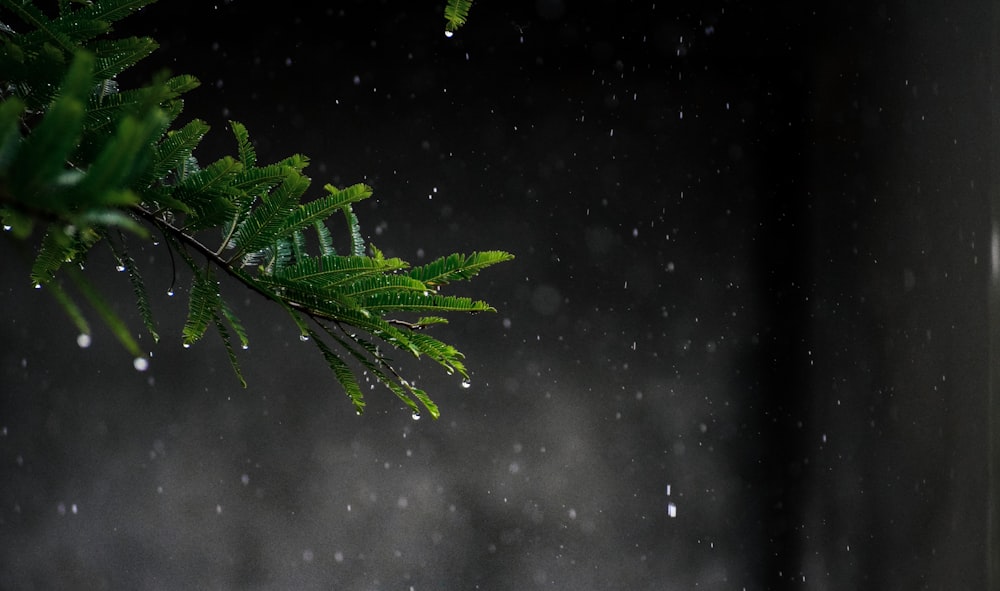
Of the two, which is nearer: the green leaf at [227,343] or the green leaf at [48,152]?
the green leaf at [48,152]

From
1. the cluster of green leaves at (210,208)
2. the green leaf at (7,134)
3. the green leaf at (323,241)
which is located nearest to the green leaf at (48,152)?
the green leaf at (7,134)

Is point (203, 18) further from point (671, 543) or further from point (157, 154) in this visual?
point (157, 154)

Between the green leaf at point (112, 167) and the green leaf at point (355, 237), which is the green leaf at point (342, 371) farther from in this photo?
the green leaf at point (112, 167)

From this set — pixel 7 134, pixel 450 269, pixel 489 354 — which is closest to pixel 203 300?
pixel 450 269

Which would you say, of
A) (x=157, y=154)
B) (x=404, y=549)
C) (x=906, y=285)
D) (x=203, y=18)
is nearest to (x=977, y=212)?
(x=906, y=285)

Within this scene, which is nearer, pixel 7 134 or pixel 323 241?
pixel 7 134

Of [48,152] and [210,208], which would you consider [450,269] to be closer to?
[210,208]

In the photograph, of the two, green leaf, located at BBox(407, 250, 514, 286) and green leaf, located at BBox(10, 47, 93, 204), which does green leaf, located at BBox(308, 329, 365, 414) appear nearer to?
green leaf, located at BBox(407, 250, 514, 286)

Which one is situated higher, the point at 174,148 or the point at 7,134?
the point at 174,148
